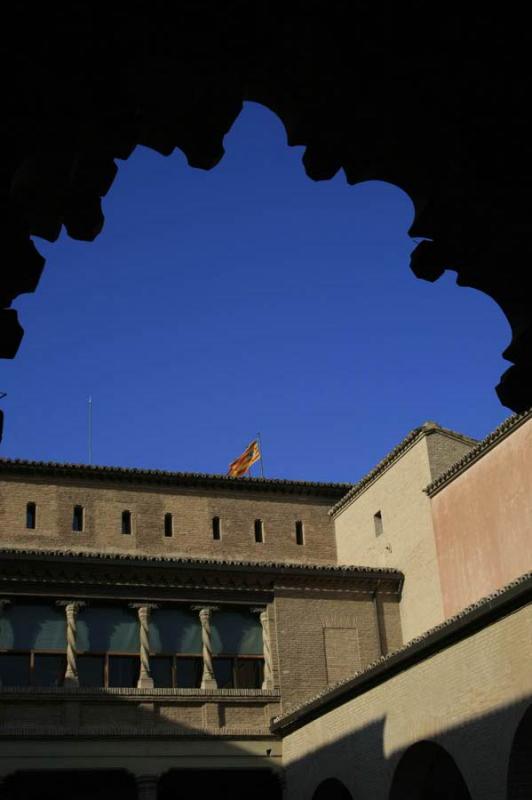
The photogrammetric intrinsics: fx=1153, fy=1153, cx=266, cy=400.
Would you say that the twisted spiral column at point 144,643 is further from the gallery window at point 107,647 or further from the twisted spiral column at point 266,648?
the twisted spiral column at point 266,648

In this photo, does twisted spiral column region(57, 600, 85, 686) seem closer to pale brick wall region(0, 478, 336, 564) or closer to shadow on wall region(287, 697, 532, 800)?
pale brick wall region(0, 478, 336, 564)

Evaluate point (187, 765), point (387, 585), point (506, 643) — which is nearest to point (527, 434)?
point (387, 585)

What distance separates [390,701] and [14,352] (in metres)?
14.6

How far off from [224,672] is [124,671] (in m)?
2.02

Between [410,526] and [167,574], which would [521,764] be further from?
[410,526]

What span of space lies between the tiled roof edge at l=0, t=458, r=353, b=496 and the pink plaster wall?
18.1ft

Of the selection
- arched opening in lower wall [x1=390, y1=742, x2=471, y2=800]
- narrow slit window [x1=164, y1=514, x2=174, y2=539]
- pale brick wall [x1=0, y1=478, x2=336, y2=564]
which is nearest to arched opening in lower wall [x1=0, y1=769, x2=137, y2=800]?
pale brick wall [x1=0, y1=478, x2=336, y2=564]

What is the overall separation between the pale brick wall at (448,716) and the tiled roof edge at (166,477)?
31.6 ft

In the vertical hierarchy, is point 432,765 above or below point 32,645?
below

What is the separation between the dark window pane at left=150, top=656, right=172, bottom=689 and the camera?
22.5 metres

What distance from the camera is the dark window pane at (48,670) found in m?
21.8

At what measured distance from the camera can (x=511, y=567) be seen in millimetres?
21469

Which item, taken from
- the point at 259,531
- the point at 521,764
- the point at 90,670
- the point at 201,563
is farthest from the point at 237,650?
the point at 521,764

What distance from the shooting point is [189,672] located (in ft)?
74.6
